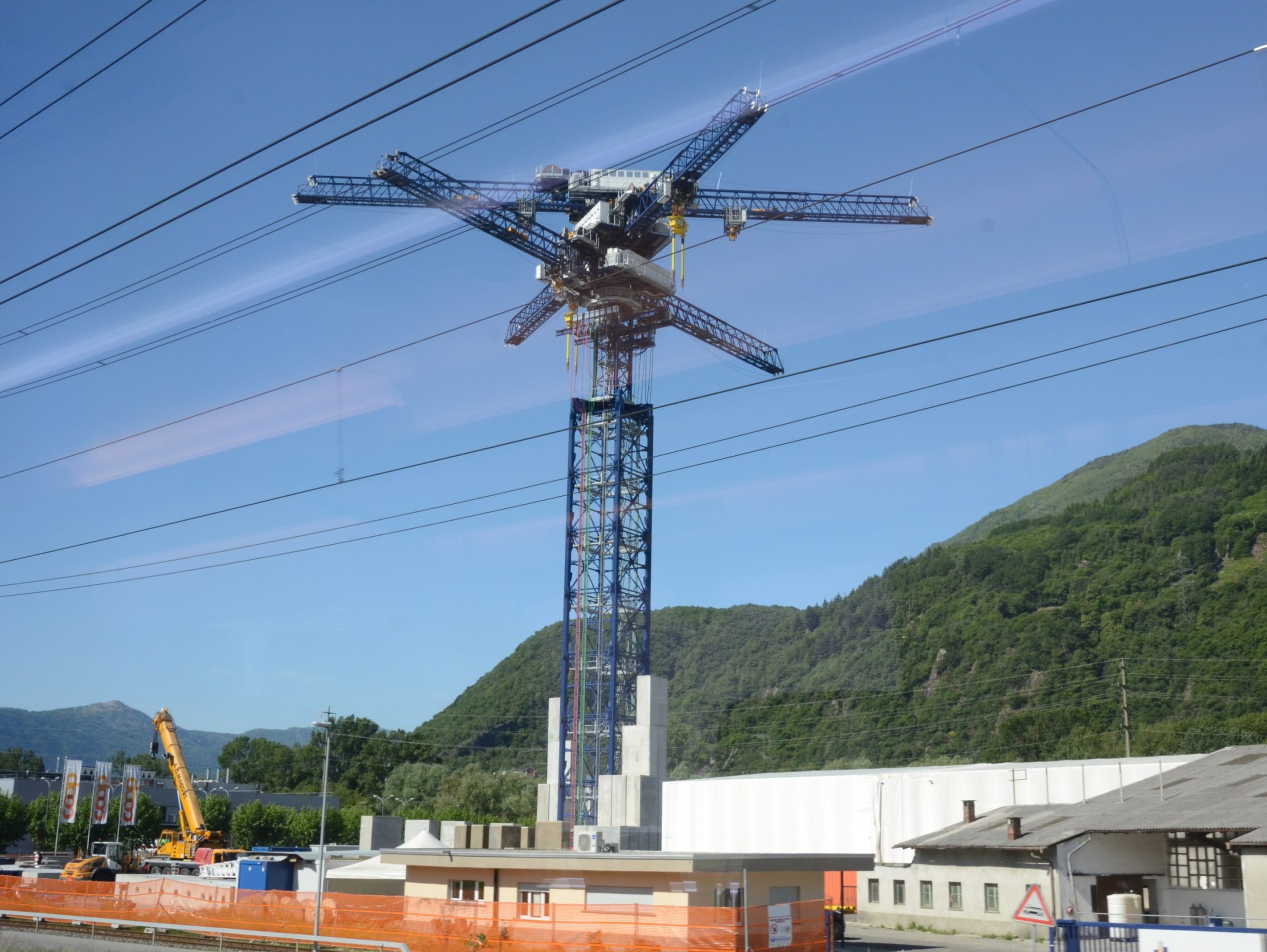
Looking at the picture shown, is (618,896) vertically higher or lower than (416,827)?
lower

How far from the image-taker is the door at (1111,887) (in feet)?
116

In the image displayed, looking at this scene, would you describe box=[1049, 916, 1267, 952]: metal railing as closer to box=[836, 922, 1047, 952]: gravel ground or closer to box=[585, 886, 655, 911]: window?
box=[585, 886, 655, 911]: window

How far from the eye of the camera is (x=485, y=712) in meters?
154

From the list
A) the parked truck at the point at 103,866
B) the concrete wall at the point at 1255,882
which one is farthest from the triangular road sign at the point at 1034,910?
the parked truck at the point at 103,866

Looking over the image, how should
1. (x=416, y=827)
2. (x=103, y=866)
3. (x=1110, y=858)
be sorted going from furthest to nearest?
(x=103, y=866)
(x=416, y=827)
(x=1110, y=858)

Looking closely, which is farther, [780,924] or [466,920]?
[466,920]

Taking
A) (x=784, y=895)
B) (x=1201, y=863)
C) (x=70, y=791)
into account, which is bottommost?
(x=784, y=895)

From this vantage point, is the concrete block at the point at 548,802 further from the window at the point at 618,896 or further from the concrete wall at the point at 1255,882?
the concrete wall at the point at 1255,882

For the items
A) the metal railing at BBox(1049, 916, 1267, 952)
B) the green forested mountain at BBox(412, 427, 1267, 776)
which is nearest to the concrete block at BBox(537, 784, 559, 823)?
the metal railing at BBox(1049, 916, 1267, 952)

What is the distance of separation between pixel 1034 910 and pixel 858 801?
35312 mm

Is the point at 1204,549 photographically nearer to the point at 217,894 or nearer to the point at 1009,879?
the point at 1009,879

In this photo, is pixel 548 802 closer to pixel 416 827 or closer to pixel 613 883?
pixel 416 827

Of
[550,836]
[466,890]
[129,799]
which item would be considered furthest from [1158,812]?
[129,799]

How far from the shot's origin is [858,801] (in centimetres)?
5456
